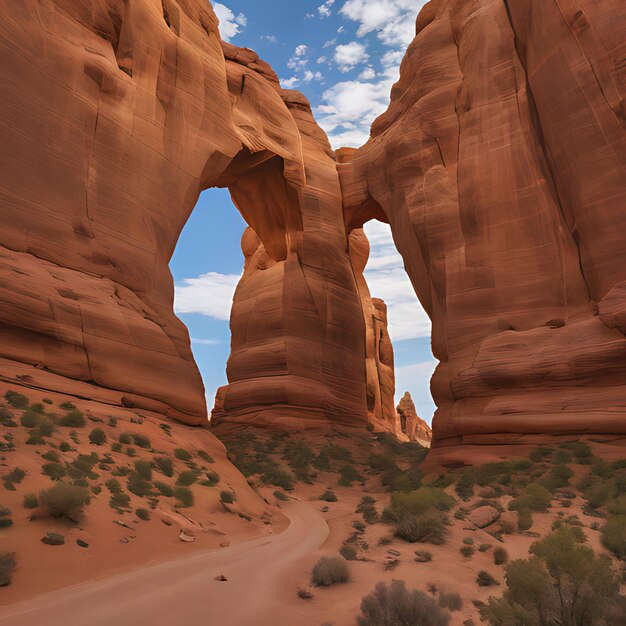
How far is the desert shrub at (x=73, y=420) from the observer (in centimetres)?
1234

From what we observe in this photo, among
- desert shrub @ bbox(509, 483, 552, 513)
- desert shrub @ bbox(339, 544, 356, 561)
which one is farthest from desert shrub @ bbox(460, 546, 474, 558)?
desert shrub @ bbox(509, 483, 552, 513)

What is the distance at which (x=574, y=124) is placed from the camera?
19859 millimetres

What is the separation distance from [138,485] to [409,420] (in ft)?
221

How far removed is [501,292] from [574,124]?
6856 mm

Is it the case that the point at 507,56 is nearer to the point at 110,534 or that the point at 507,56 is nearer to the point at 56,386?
the point at 56,386

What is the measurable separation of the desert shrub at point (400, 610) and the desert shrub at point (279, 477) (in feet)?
46.4

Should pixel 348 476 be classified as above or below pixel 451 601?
above

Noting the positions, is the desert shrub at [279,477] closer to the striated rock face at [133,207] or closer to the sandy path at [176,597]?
the striated rock face at [133,207]

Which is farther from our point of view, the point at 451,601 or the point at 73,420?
the point at 73,420

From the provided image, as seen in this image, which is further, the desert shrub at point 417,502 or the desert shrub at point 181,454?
the desert shrub at point 181,454

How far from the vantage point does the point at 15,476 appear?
8578 millimetres

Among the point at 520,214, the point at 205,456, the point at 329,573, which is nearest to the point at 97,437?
the point at 205,456

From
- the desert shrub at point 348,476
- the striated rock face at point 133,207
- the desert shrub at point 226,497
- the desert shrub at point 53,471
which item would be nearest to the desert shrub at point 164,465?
the desert shrub at point 226,497

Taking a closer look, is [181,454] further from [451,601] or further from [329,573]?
[451,601]
